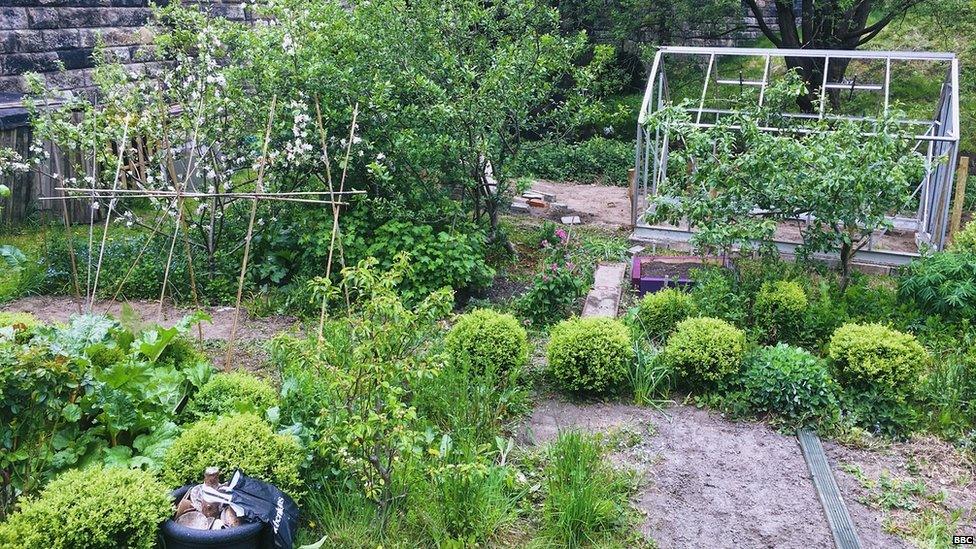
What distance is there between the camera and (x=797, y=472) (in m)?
4.84

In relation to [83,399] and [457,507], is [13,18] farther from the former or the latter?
[457,507]

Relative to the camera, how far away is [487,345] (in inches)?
222

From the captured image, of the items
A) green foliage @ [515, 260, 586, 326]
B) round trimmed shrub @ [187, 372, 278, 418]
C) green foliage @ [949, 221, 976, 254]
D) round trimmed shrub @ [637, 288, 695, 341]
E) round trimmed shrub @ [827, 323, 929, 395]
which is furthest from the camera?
green foliage @ [949, 221, 976, 254]

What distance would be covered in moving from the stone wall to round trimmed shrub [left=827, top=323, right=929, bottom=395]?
8244mm

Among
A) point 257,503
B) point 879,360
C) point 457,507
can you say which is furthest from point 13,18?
point 879,360

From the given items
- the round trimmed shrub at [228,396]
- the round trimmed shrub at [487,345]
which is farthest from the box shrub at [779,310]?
the round trimmed shrub at [228,396]

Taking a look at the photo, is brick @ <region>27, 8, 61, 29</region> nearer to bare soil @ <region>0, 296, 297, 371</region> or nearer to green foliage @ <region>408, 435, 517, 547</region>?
bare soil @ <region>0, 296, 297, 371</region>

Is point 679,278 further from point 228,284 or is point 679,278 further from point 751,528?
point 228,284

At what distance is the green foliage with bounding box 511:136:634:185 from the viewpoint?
47.2 ft

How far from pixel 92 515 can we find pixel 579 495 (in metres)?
2.29

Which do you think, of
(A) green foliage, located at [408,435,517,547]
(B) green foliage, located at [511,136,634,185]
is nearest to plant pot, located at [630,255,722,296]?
(A) green foliage, located at [408,435,517,547]

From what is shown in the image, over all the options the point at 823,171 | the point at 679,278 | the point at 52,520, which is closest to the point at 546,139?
the point at 679,278

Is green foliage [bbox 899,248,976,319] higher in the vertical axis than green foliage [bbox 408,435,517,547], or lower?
higher

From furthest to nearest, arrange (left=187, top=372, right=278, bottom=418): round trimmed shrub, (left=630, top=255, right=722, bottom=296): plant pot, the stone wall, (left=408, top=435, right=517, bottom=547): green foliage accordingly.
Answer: the stone wall
(left=630, top=255, right=722, bottom=296): plant pot
(left=187, top=372, right=278, bottom=418): round trimmed shrub
(left=408, top=435, right=517, bottom=547): green foliage
